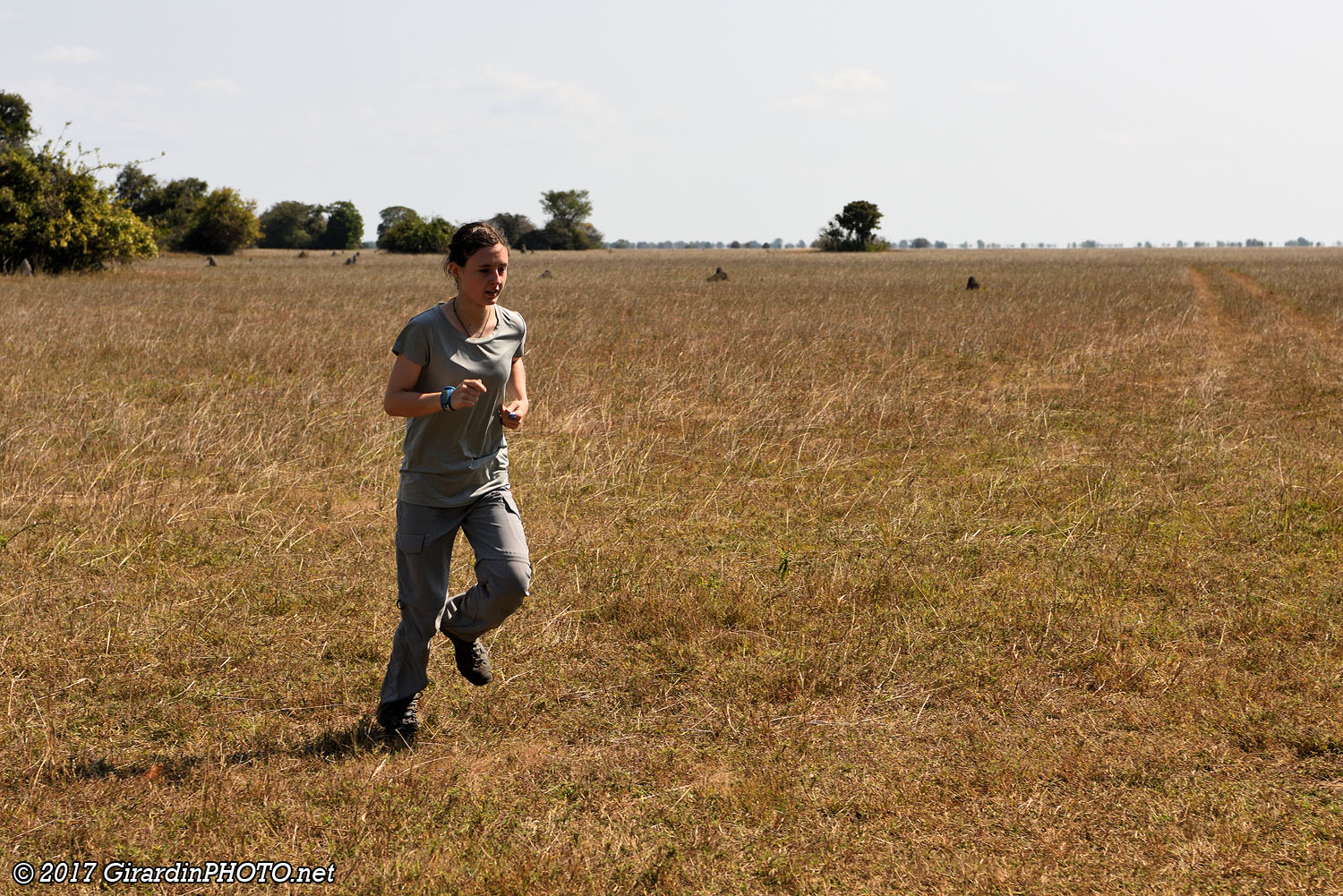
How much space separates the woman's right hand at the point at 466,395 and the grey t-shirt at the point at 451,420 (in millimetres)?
177

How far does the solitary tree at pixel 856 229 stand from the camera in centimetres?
8862

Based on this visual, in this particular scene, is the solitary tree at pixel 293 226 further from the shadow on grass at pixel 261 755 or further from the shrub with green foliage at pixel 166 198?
the shadow on grass at pixel 261 755

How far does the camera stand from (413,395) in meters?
3.60

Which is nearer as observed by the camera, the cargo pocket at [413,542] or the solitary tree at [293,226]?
the cargo pocket at [413,542]

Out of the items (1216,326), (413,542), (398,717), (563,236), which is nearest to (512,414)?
(413,542)

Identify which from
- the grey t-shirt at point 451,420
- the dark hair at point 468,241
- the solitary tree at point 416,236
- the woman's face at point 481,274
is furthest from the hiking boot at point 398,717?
the solitary tree at point 416,236

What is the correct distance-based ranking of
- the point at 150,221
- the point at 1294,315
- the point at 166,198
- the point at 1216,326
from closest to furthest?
the point at 1216,326 < the point at 1294,315 < the point at 150,221 < the point at 166,198

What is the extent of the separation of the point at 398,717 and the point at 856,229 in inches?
3533

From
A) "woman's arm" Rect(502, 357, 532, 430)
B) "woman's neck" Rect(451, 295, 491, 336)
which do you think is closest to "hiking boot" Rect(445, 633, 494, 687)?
"woman's arm" Rect(502, 357, 532, 430)

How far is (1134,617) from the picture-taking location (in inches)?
209

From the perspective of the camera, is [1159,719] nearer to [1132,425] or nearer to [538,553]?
[538,553]

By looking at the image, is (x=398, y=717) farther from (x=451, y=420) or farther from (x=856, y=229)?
(x=856, y=229)

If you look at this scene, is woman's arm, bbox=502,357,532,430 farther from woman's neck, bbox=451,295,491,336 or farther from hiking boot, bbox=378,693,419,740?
hiking boot, bbox=378,693,419,740

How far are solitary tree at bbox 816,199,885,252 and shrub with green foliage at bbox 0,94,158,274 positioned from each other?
66.2 metres
